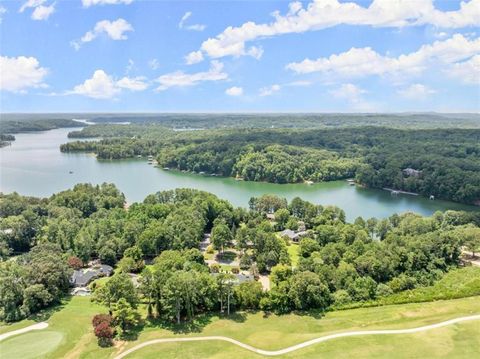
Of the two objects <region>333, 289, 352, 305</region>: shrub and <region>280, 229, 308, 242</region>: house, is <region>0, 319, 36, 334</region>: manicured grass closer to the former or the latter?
<region>333, 289, 352, 305</region>: shrub

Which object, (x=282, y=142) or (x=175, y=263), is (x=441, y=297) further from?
(x=282, y=142)

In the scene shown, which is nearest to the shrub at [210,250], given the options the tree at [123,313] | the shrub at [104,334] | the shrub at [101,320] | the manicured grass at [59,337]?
the manicured grass at [59,337]

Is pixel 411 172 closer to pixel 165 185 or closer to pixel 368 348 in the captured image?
pixel 165 185

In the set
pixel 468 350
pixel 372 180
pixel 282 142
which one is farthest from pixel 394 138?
pixel 468 350

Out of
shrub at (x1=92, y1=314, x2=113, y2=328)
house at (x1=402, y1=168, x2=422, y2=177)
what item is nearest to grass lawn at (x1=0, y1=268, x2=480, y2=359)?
shrub at (x1=92, y1=314, x2=113, y2=328)

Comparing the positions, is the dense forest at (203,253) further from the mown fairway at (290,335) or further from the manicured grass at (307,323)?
the mown fairway at (290,335)
